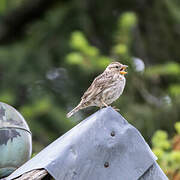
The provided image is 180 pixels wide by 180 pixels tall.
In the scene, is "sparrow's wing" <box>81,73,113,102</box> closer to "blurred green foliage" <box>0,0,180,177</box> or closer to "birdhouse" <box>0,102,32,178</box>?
"birdhouse" <box>0,102,32,178</box>

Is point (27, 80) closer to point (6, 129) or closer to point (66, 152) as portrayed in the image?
point (6, 129)

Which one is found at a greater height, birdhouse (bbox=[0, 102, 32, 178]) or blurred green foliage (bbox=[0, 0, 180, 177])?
birdhouse (bbox=[0, 102, 32, 178])

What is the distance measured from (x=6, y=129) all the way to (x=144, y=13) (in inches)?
234

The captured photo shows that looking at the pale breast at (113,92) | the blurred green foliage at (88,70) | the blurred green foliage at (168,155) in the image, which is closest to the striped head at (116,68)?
the pale breast at (113,92)

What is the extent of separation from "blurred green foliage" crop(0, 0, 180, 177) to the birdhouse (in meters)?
3.67

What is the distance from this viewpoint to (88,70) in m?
8.99

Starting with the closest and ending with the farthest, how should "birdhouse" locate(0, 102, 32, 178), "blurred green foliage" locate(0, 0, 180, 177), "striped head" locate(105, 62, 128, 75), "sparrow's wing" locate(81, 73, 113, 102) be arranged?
"birdhouse" locate(0, 102, 32, 178), "sparrow's wing" locate(81, 73, 113, 102), "striped head" locate(105, 62, 128, 75), "blurred green foliage" locate(0, 0, 180, 177)

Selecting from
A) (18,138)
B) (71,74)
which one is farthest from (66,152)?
(71,74)

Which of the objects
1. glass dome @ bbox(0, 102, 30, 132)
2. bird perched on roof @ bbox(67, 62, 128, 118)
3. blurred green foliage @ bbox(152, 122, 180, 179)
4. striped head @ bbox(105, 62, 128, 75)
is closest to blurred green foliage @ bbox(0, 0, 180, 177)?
striped head @ bbox(105, 62, 128, 75)

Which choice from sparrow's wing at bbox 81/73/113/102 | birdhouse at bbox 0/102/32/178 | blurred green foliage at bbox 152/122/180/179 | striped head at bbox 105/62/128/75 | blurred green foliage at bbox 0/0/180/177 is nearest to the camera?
birdhouse at bbox 0/102/32/178

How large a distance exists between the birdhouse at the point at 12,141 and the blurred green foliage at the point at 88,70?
3.67m

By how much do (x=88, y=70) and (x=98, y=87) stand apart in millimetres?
2343

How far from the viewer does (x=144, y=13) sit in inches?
432

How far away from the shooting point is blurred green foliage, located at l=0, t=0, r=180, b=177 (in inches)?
372
